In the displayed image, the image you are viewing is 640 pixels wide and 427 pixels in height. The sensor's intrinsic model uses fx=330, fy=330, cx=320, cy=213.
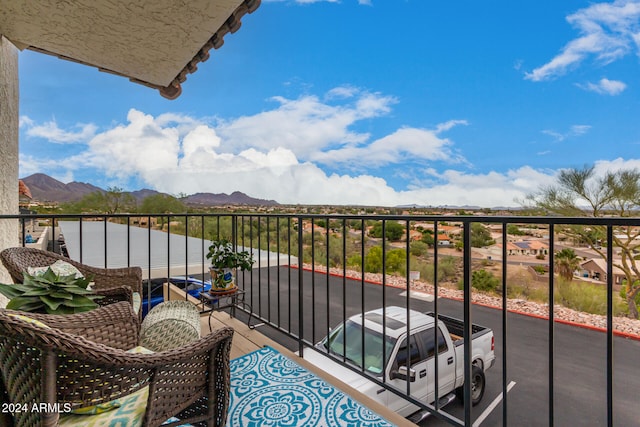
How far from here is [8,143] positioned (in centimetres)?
288

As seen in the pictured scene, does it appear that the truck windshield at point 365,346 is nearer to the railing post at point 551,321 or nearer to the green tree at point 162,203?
the railing post at point 551,321

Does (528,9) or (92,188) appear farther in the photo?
(528,9)

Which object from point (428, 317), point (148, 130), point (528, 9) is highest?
point (528, 9)

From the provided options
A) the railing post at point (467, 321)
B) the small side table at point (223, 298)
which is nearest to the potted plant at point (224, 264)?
the small side table at point (223, 298)

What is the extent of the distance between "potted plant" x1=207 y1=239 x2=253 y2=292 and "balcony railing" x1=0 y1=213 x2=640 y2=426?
5.1 inches

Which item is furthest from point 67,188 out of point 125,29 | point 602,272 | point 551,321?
point 602,272

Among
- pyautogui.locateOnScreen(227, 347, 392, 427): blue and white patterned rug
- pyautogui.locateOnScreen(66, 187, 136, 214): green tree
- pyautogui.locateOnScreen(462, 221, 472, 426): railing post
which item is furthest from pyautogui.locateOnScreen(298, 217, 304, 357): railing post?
pyautogui.locateOnScreen(66, 187, 136, 214): green tree

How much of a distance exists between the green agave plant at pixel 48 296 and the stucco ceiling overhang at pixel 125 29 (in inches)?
87.1

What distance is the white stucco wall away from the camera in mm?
2781

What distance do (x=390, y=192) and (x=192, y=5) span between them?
2383cm

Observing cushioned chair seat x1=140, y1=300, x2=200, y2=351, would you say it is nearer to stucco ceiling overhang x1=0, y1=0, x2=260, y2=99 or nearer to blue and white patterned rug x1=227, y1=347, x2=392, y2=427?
blue and white patterned rug x1=227, y1=347, x2=392, y2=427

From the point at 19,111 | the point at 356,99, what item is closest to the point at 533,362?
the point at 19,111

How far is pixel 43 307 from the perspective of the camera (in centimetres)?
122

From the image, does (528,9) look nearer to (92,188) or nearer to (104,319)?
(92,188)
